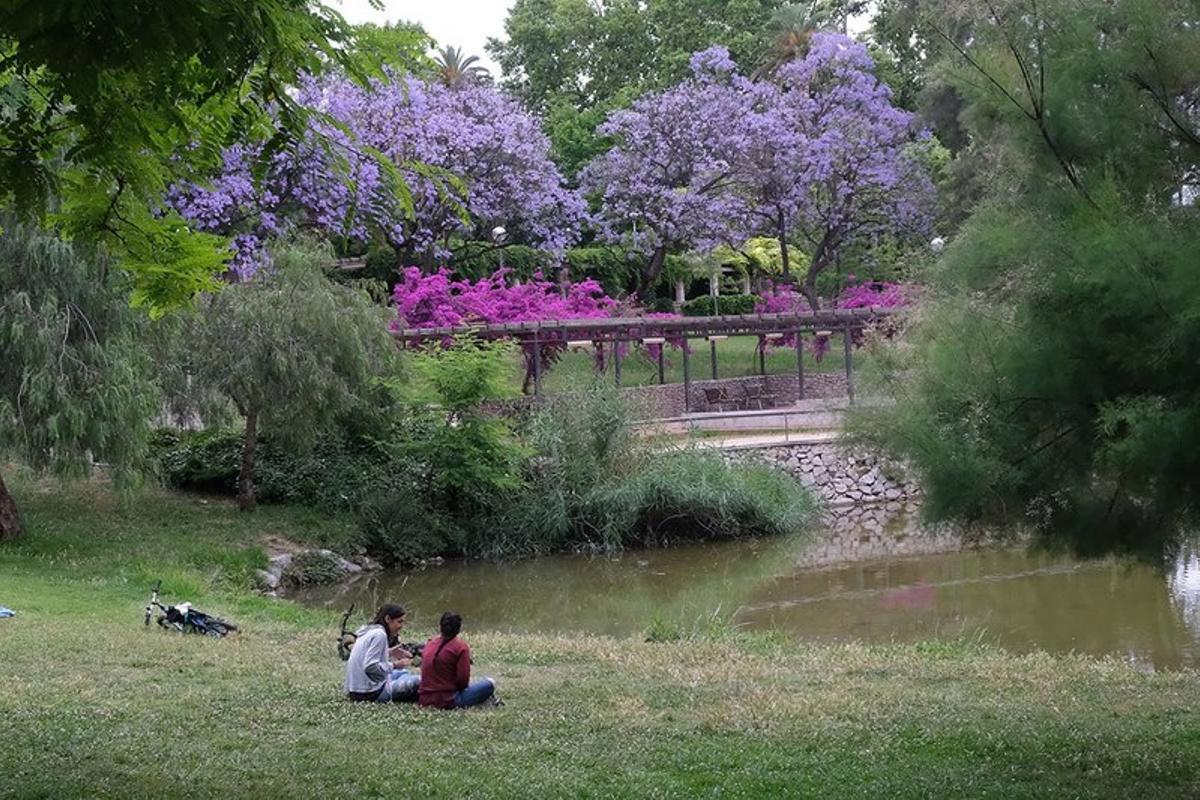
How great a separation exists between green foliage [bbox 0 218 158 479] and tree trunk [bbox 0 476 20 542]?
4.18 feet

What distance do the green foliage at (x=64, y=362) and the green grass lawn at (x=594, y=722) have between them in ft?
12.9

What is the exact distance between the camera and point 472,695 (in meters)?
8.44

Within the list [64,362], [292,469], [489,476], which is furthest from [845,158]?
[64,362]

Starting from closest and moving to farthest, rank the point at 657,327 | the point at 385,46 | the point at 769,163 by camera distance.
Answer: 1. the point at 385,46
2. the point at 657,327
3. the point at 769,163

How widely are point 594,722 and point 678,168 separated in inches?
1315

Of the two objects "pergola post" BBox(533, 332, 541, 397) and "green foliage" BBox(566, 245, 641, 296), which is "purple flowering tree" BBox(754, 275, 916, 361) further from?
"pergola post" BBox(533, 332, 541, 397)

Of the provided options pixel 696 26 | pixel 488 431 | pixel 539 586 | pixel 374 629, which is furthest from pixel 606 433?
pixel 696 26

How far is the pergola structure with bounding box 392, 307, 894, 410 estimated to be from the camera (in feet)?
93.5

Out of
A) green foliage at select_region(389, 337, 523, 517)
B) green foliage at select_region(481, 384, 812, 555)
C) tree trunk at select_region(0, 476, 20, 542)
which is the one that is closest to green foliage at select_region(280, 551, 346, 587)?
green foliage at select_region(389, 337, 523, 517)

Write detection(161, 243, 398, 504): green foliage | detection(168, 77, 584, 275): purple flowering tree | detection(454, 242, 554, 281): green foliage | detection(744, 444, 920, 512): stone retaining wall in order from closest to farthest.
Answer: detection(161, 243, 398, 504): green foliage → detection(744, 444, 920, 512): stone retaining wall → detection(168, 77, 584, 275): purple flowering tree → detection(454, 242, 554, 281): green foliage

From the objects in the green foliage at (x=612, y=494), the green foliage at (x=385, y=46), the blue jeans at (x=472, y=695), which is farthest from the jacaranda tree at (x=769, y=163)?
the green foliage at (x=385, y=46)

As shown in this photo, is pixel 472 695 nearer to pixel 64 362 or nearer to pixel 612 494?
pixel 64 362

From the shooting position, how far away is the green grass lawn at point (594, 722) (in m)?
5.96

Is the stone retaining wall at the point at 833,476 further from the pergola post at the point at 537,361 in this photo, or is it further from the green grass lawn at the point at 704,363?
the green grass lawn at the point at 704,363
